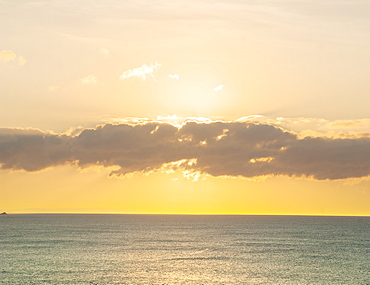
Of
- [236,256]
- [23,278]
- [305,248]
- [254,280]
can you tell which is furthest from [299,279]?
[305,248]

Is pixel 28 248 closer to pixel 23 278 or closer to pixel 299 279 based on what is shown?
pixel 23 278

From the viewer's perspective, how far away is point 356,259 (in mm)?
138625

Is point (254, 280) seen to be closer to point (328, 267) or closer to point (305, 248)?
point (328, 267)

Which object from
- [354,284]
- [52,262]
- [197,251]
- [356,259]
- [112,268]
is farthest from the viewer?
[197,251]

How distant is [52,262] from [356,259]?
73891 millimetres

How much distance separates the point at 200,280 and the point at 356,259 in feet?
188

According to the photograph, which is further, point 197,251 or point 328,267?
point 197,251

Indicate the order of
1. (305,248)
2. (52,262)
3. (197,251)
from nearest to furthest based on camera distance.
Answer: (52,262)
(197,251)
(305,248)

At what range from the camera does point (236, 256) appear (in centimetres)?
14062

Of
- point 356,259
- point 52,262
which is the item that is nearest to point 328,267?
point 356,259

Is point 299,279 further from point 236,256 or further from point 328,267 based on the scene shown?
point 236,256

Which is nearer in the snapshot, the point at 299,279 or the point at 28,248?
the point at 299,279

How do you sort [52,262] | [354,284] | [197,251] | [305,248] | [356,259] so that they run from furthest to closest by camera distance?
[305,248] < [197,251] < [356,259] < [52,262] < [354,284]

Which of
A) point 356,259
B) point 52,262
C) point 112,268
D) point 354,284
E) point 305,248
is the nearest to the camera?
point 354,284
